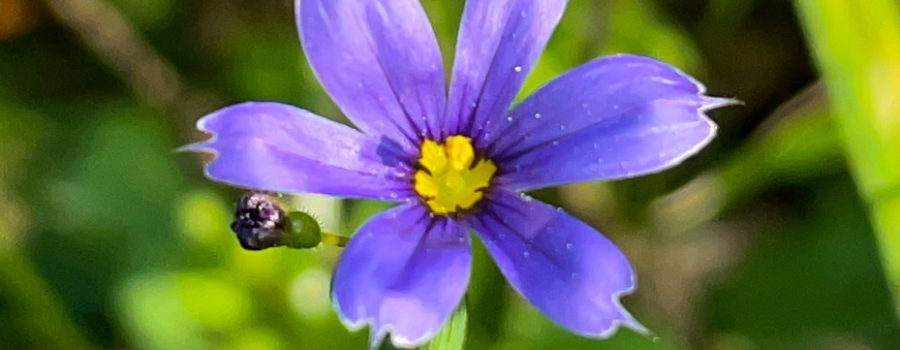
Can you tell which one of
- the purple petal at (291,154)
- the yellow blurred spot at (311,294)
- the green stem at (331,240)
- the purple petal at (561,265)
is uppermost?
the purple petal at (291,154)

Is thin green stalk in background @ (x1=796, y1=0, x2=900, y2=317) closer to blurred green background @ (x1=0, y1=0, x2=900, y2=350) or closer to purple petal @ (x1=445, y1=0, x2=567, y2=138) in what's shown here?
blurred green background @ (x1=0, y1=0, x2=900, y2=350)

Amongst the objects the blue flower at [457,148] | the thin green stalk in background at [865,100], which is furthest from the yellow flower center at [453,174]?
the thin green stalk in background at [865,100]

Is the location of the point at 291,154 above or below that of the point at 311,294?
above

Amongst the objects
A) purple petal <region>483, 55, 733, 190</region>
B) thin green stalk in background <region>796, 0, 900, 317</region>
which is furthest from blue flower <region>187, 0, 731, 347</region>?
thin green stalk in background <region>796, 0, 900, 317</region>

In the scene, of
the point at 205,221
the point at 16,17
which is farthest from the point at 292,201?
the point at 16,17

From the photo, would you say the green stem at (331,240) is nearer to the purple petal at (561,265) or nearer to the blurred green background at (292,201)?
the purple petal at (561,265)

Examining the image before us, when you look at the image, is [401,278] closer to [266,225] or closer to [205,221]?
[266,225]

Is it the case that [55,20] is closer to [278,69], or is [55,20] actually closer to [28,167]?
[28,167]
